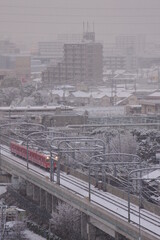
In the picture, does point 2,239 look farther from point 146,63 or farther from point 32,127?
point 146,63

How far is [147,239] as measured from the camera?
5012 mm

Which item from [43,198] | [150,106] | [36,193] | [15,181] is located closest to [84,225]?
[43,198]

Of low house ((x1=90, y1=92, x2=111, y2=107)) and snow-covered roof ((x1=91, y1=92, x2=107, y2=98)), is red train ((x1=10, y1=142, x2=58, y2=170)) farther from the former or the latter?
snow-covered roof ((x1=91, y1=92, x2=107, y2=98))

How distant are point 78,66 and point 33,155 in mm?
14924

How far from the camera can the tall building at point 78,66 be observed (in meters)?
22.4

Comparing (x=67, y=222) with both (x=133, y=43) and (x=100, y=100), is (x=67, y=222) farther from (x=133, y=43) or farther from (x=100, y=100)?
(x=133, y=43)

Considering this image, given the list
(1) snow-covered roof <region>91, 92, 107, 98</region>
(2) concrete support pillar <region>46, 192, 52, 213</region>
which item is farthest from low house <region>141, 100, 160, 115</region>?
(2) concrete support pillar <region>46, 192, 52, 213</region>

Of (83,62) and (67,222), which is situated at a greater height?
(83,62)

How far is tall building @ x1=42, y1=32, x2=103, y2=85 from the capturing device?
22.4m

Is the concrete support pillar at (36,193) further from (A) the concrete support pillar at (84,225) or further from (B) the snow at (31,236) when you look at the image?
(A) the concrete support pillar at (84,225)

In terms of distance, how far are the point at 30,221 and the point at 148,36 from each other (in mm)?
44307

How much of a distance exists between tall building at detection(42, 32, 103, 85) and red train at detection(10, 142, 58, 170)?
43.2 ft

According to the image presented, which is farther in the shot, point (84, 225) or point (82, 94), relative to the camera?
point (82, 94)

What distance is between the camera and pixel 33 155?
819cm
